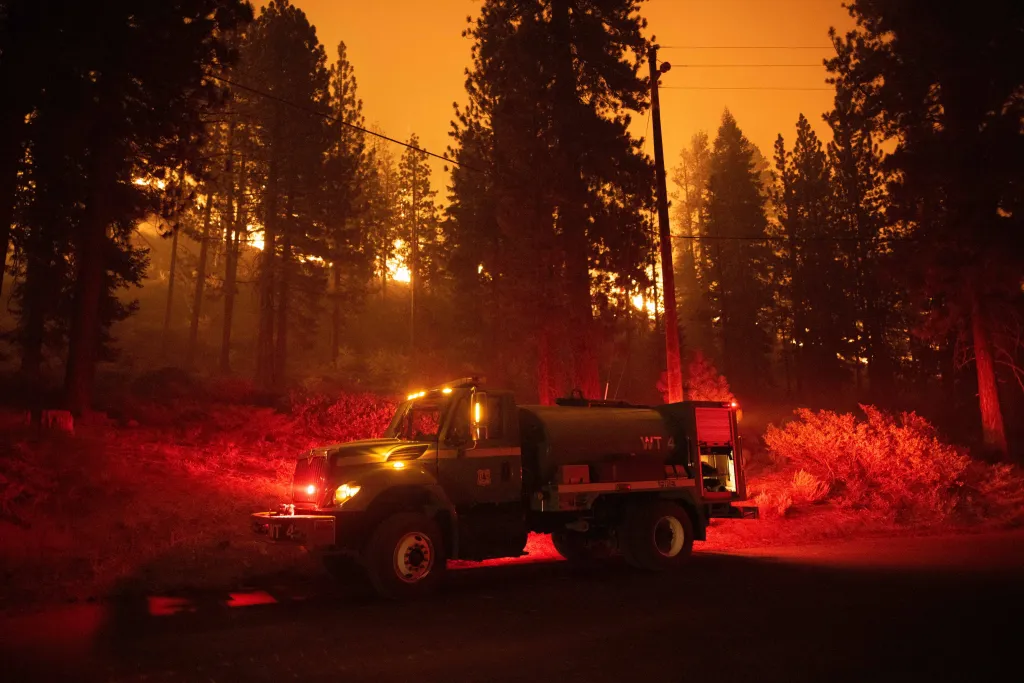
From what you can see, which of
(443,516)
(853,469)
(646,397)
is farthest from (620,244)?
(646,397)

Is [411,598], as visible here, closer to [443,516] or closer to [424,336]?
[443,516]

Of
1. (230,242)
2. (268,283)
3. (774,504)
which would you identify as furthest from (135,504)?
(230,242)

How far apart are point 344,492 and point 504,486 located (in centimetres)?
224

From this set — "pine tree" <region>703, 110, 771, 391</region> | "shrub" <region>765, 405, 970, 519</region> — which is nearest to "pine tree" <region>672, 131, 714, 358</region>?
"pine tree" <region>703, 110, 771, 391</region>

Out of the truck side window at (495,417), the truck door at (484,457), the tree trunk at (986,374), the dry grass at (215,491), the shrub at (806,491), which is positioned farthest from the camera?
the tree trunk at (986,374)

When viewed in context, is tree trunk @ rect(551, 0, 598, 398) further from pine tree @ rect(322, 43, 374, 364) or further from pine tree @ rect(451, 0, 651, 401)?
pine tree @ rect(322, 43, 374, 364)

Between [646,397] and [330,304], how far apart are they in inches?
1047

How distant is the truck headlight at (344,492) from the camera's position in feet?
26.7

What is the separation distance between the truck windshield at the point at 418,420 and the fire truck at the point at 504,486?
23 mm

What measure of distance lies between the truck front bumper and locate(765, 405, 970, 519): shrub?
12855mm

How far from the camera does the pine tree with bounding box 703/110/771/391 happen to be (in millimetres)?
52438

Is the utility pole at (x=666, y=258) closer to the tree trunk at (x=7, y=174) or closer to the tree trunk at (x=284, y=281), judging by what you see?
the tree trunk at (x=7, y=174)

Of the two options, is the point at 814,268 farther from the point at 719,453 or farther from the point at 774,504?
the point at 719,453

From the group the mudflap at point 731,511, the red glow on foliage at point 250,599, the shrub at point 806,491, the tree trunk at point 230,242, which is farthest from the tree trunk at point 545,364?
the tree trunk at point 230,242
